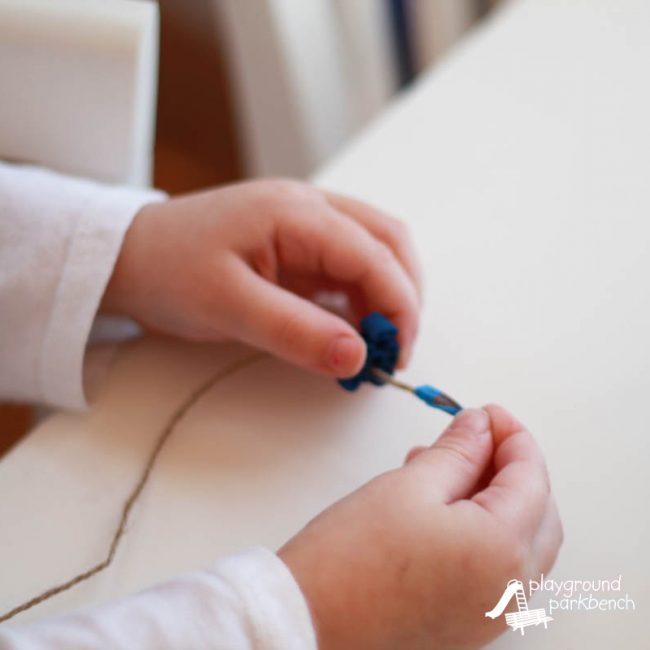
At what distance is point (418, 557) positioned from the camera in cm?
36

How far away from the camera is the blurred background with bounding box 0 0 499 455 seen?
513 mm

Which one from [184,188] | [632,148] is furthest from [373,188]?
[184,188]

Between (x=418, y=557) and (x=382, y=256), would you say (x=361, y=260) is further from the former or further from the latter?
(x=418, y=557)

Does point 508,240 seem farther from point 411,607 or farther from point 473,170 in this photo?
point 411,607

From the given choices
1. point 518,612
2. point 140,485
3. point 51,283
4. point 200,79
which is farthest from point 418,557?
point 200,79

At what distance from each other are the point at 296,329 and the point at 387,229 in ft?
0.35

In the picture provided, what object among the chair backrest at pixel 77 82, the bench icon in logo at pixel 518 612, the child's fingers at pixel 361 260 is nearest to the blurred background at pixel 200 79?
the chair backrest at pixel 77 82

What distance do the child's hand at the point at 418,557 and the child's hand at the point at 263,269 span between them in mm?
101

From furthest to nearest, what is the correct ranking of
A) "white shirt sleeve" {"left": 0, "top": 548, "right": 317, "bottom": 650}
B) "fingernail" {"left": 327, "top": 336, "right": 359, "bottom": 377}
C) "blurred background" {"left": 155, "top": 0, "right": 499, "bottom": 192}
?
"blurred background" {"left": 155, "top": 0, "right": 499, "bottom": 192}, "fingernail" {"left": 327, "top": 336, "right": 359, "bottom": 377}, "white shirt sleeve" {"left": 0, "top": 548, "right": 317, "bottom": 650}

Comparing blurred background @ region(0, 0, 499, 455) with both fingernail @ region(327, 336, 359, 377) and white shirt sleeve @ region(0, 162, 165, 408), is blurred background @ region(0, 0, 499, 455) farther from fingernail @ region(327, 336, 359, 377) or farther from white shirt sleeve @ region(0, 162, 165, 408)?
fingernail @ region(327, 336, 359, 377)

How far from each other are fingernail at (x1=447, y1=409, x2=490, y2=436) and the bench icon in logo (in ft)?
0.26

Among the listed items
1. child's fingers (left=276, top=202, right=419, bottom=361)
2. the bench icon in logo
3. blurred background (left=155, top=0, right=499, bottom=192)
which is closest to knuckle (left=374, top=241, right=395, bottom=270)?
child's fingers (left=276, top=202, right=419, bottom=361)

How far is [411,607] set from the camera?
1.17ft

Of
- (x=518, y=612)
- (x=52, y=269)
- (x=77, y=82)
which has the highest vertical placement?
(x=77, y=82)
